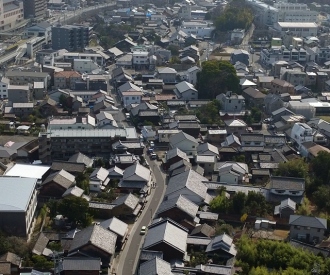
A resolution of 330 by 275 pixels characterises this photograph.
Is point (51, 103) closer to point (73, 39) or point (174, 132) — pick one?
point (174, 132)

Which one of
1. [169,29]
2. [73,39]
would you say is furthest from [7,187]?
[169,29]

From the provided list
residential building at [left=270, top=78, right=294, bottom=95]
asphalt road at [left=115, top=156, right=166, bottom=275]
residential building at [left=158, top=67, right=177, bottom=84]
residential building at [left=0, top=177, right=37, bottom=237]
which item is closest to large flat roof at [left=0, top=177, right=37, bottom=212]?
residential building at [left=0, top=177, right=37, bottom=237]

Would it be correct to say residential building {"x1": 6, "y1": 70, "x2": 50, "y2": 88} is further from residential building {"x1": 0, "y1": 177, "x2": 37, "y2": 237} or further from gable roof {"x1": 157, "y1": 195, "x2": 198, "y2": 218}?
gable roof {"x1": 157, "y1": 195, "x2": 198, "y2": 218}

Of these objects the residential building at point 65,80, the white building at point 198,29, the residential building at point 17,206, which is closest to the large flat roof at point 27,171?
the residential building at point 17,206

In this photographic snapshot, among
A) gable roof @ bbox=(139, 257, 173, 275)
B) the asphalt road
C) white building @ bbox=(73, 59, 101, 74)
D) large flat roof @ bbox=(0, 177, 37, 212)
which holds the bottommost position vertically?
the asphalt road

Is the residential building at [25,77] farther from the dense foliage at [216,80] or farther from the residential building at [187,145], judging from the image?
the residential building at [187,145]
